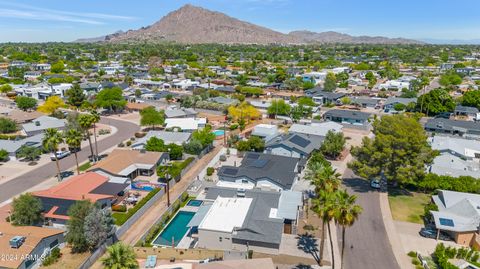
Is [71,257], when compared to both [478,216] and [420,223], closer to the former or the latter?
[420,223]

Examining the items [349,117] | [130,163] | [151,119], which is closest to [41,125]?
[151,119]

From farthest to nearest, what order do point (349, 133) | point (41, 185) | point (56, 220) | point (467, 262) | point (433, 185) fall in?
1. point (349, 133)
2. point (41, 185)
3. point (433, 185)
4. point (56, 220)
5. point (467, 262)

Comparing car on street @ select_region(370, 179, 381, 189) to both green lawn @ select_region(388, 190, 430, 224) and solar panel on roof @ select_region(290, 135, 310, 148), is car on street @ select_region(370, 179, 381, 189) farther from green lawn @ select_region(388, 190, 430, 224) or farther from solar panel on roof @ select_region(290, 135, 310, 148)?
solar panel on roof @ select_region(290, 135, 310, 148)

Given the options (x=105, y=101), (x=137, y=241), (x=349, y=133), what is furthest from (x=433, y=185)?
(x=105, y=101)

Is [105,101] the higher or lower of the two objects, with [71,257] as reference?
higher

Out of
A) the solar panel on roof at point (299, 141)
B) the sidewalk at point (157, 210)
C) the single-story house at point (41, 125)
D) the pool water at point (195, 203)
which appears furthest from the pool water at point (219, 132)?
the single-story house at point (41, 125)

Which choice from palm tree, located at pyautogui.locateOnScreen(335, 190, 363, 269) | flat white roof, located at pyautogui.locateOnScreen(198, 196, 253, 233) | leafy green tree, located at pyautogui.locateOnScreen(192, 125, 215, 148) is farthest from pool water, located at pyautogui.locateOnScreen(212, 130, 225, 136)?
palm tree, located at pyautogui.locateOnScreen(335, 190, 363, 269)

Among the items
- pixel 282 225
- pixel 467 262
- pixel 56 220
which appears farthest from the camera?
pixel 56 220
